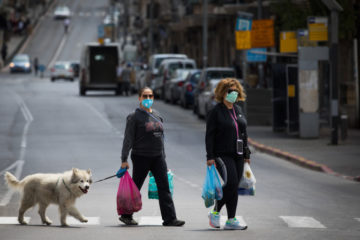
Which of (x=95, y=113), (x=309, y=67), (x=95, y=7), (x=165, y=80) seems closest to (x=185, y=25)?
(x=165, y=80)

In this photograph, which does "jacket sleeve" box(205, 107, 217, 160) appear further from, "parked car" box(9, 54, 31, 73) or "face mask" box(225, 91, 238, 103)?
→ "parked car" box(9, 54, 31, 73)

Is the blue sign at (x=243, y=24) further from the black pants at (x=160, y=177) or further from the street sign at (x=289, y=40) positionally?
the black pants at (x=160, y=177)

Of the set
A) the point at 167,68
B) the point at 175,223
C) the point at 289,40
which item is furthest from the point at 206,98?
the point at 175,223

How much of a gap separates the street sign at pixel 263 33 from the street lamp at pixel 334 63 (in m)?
10.6

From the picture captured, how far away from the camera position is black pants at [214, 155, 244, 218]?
12.0 meters

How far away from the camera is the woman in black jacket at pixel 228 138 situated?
12031 mm

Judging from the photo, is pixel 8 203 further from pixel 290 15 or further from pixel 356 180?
pixel 290 15

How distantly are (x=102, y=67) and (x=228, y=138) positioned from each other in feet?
149

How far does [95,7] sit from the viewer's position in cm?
15538

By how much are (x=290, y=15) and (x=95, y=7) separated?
12123 cm

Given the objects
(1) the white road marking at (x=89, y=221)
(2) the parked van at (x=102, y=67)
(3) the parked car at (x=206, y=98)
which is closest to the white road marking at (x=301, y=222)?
(1) the white road marking at (x=89, y=221)

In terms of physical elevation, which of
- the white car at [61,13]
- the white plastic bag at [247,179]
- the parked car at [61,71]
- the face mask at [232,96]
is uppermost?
the white car at [61,13]

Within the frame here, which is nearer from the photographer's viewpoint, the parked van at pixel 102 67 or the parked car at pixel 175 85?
the parked car at pixel 175 85

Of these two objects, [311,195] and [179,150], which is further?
[179,150]
